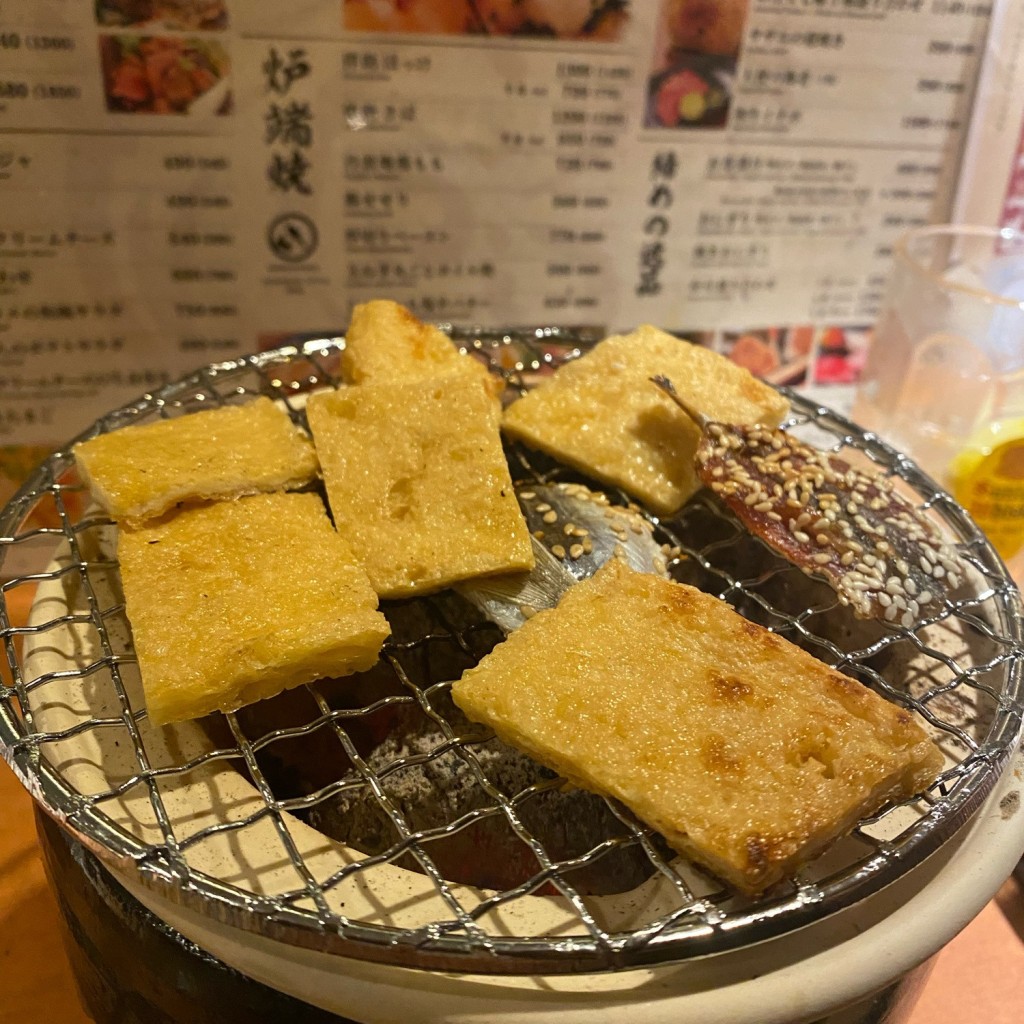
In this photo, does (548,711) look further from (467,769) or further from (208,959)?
(208,959)

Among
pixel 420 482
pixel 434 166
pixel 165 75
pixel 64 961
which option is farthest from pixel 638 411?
pixel 64 961

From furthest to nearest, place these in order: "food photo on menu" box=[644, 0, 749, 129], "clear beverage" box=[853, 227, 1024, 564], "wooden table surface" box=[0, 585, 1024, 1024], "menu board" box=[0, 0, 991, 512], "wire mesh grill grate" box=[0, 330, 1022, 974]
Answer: "clear beverage" box=[853, 227, 1024, 564] < "food photo on menu" box=[644, 0, 749, 129] < "menu board" box=[0, 0, 991, 512] < "wooden table surface" box=[0, 585, 1024, 1024] < "wire mesh grill grate" box=[0, 330, 1022, 974]

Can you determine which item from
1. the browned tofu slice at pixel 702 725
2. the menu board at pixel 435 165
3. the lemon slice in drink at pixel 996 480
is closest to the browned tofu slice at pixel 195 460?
the browned tofu slice at pixel 702 725

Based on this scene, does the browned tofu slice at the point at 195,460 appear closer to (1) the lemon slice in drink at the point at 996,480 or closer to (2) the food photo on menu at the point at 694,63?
(2) the food photo on menu at the point at 694,63

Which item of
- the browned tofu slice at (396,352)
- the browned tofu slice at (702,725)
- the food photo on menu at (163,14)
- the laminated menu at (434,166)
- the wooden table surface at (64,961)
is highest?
the food photo on menu at (163,14)

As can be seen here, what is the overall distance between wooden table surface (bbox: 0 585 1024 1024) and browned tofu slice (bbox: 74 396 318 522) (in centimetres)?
82

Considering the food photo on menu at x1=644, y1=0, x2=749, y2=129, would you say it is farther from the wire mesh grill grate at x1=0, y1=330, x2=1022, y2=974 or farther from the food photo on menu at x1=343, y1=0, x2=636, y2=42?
the wire mesh grill grate at x1=0, y1=330, x2=1022, y2=974

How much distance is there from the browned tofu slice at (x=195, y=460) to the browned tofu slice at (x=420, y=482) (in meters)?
0.06

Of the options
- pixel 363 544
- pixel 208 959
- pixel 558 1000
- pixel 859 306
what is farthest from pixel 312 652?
pixel 859 306

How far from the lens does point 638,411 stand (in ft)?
5.24

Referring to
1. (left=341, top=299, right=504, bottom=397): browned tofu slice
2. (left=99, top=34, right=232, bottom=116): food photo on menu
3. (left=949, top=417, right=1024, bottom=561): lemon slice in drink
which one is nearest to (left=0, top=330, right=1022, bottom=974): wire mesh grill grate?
(left=341, top=299, right=504, bottom=397): browned tofu slice

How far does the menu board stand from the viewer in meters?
1.91

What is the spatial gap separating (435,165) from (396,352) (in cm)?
74

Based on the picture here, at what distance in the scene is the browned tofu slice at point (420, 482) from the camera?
1.28 metres
